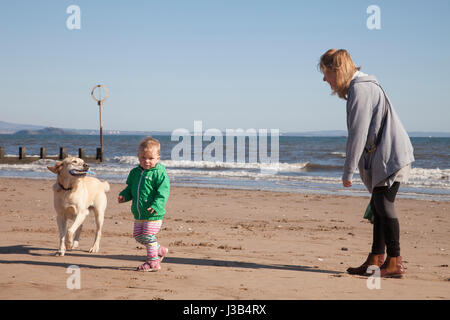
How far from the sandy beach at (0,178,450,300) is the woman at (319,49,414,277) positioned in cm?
54

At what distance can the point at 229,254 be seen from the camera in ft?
18.7

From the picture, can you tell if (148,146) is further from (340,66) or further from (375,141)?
(375,141)

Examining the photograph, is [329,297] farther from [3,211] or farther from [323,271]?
[3,211]

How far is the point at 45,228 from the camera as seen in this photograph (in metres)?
7.19

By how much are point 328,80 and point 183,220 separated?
4625 mm

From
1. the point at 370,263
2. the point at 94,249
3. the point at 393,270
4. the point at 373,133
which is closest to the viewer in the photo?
the point at 373,133

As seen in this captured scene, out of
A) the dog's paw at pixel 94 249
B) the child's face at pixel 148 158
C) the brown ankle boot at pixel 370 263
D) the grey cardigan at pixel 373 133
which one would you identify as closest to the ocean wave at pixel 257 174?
the brown ankle boot at pixel 370 263

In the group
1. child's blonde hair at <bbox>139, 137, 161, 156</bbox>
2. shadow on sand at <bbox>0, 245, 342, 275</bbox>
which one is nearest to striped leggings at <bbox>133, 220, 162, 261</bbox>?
shadow on sand at <bbox>0, 245, 342, 275</bbox>

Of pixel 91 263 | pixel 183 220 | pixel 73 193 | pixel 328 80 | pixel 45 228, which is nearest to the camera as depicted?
pixel 328 80

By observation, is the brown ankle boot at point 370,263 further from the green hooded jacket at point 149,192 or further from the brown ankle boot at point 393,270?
the green hooded jacket at point 149,192

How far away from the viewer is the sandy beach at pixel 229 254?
12.9 feet

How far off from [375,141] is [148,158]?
2.17 m

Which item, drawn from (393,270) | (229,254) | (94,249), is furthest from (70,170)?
(393,270)
